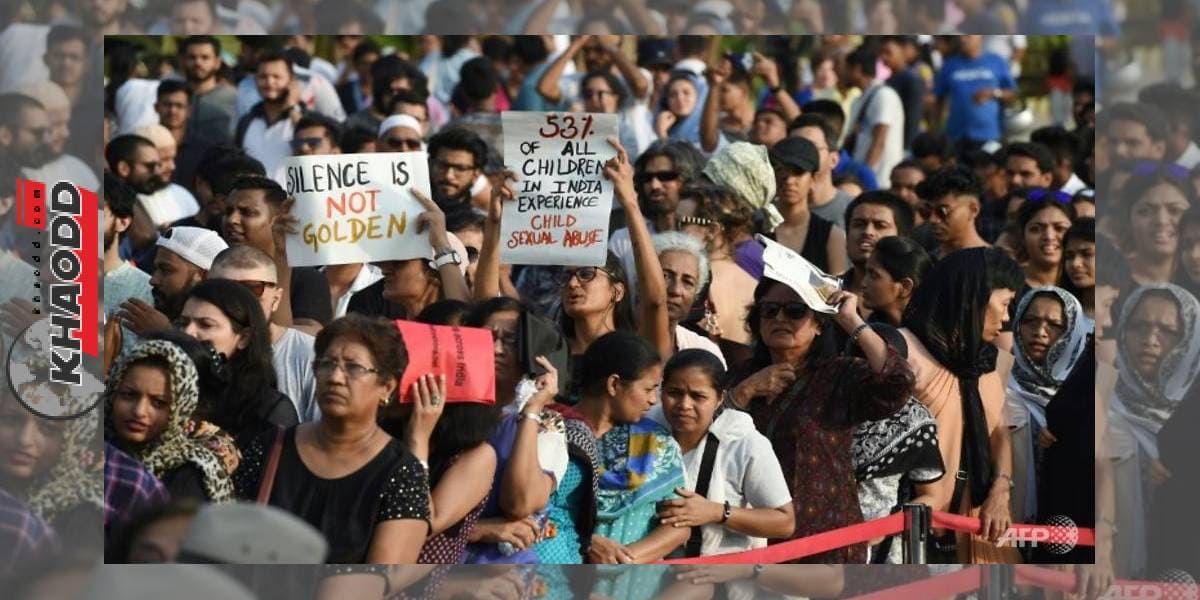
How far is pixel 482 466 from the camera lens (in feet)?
21.6

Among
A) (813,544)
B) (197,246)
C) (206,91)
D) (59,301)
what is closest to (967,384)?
(813,544)

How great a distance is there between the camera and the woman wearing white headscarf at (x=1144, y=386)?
310 inches

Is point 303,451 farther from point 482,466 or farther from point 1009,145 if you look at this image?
point 1009,145

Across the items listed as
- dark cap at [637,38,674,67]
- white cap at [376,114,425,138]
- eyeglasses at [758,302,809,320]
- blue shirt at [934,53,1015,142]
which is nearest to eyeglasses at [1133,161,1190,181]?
eyeglasses at [758,302,809,320]

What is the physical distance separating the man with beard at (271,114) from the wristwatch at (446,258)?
13.5ft

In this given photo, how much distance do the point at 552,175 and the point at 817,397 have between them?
1433 millimetres

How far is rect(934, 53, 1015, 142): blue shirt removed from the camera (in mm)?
13844

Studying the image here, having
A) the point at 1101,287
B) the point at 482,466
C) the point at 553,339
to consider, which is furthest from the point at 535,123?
the point at 1101,287

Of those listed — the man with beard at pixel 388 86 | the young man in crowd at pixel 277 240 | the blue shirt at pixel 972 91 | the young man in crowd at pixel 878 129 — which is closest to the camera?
the young man in crowd at pixel 277 240

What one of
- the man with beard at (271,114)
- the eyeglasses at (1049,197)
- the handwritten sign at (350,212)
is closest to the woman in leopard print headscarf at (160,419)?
the handwritten sign at (350,212)

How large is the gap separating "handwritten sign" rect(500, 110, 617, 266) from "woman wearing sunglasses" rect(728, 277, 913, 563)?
0.90 m

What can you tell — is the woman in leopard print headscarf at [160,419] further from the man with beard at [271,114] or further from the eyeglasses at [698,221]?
the man with beard at [271,114]

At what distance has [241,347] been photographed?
6.91 m

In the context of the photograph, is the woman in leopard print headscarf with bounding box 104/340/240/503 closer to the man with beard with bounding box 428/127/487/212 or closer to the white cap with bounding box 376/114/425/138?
the man with beard with bounding box 428/127/487/212
